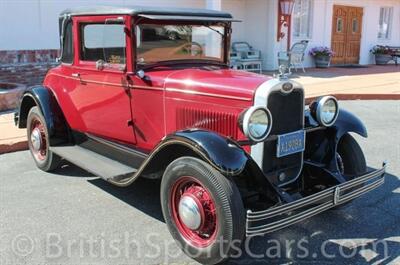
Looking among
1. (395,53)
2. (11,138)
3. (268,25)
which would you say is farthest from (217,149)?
(395,53)

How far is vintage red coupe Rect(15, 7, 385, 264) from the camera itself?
2961 mm

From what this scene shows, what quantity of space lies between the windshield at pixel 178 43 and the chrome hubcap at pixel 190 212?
1.40 metres

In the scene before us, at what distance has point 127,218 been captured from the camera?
3.74 m

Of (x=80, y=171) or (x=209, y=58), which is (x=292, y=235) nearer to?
(x=209, y=58)

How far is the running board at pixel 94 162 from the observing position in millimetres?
3744

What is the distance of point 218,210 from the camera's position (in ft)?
9.31

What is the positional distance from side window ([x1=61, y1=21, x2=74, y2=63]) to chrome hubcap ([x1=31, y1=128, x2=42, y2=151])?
34.1 inches

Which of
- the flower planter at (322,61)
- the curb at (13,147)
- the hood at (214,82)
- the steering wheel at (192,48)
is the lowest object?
the curb at (13,147)

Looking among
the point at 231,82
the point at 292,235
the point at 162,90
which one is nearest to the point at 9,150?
the point at 162,90

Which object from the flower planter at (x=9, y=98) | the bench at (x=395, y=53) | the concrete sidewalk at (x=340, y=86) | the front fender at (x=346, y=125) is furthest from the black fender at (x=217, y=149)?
the bench at (x=395, y=53)

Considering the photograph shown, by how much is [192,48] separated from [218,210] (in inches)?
73.2

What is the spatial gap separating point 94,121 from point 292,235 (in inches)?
88.9

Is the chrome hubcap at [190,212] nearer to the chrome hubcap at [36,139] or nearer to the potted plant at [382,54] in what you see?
the chrome hubcap at [36,139]

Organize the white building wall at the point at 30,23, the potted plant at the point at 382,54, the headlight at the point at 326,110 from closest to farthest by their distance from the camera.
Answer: the headlight at the point at 326,110, the white building wall at the point at 30,23, the potted plant at the point at 382,54
